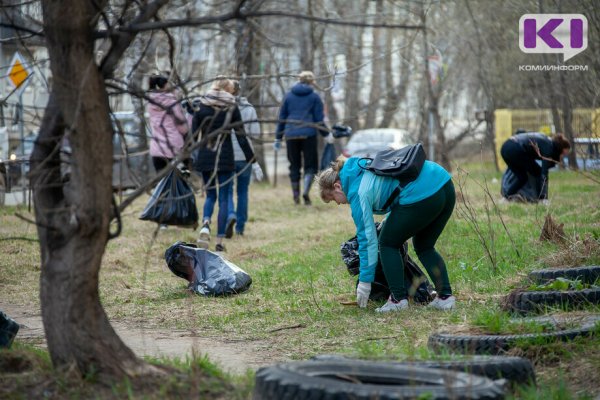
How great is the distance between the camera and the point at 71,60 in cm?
437

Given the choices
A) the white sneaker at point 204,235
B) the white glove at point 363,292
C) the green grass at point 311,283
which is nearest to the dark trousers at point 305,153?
the green grass at point 311,283

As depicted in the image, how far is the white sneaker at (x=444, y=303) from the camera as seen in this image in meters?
6.99

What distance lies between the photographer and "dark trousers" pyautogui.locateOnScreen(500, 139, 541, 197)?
14438 millimetres

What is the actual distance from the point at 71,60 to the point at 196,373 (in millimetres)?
1526

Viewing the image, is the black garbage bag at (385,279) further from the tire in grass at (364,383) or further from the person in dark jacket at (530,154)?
the person in dark jacket at (530,154)

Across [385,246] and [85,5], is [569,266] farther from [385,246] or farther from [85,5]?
[85,5]

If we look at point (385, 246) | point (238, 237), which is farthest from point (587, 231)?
point (238, 237)

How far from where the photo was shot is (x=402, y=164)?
259 inches

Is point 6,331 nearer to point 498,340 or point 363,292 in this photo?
point 363,292

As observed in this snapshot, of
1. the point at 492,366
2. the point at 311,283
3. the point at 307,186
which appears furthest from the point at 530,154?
the point at 492,366

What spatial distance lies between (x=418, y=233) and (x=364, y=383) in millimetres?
2860

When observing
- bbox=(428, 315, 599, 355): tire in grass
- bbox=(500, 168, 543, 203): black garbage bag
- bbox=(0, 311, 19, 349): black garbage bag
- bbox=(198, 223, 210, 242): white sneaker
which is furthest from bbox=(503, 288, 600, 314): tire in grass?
bbox=(500, 168, 543, 203): black garbage bag

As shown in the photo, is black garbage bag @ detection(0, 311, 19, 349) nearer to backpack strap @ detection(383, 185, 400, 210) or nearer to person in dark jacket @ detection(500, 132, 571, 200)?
backpack strap @ detection(383, 185, 400, 210)

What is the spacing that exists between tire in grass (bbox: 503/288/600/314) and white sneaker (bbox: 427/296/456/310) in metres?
0.71
